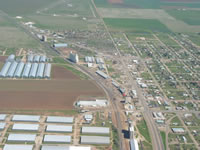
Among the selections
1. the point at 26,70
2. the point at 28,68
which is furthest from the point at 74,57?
the point at 26,70

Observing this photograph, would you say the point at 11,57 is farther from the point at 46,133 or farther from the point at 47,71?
the point at 46,133

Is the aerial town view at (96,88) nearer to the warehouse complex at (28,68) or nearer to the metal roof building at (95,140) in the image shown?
the metal roof building at (95,140)

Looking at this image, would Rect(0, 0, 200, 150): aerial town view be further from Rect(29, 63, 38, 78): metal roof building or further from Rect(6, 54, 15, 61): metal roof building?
Rect(6, 54, 15, 61): metal roof building

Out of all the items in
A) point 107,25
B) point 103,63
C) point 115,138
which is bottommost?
point 115,138

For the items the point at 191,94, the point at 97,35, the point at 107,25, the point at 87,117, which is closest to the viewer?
the point at 87,117

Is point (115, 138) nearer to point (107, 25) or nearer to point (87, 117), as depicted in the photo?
point (87, 117)

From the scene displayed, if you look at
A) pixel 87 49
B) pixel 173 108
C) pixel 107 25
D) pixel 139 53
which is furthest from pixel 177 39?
pixel 173 108

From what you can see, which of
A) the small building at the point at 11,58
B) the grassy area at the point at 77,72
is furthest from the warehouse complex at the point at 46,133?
the small building at the point at 11,58
